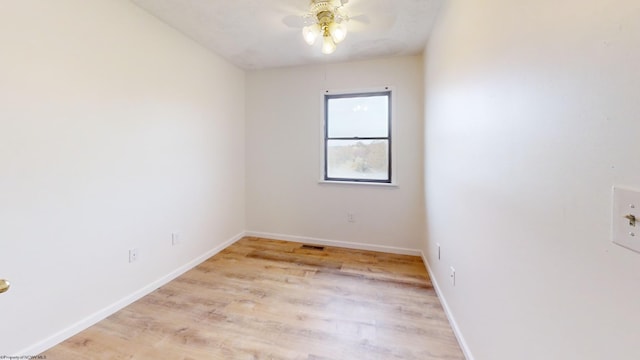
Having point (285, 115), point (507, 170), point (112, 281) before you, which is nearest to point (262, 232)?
point (285, 115)

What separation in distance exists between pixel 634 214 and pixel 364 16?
243 cm

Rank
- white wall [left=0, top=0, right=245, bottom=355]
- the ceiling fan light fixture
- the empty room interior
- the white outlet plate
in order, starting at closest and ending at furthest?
the white outlet plate → the empty room interior → white wall [left=0, top=0, right=245, bottom=355] → the ceiling fan light fixture

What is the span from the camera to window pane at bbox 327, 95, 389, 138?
3.47 m

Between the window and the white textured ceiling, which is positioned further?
the window

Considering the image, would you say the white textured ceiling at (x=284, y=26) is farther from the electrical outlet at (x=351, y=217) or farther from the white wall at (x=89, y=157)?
the electrical outlet at (x=351, y=217)

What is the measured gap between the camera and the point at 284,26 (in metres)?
2.57

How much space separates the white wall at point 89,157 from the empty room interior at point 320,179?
13 millimetres

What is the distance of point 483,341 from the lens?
137cm

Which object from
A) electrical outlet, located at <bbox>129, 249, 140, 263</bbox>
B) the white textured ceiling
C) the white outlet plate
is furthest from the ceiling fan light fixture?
electrical outlet, located at <bbox>129, 249, 140, 263</bbox>

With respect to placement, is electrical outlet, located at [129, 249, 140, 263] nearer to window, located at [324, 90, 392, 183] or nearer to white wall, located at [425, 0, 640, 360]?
window, located at [324, 90, 392, 183]

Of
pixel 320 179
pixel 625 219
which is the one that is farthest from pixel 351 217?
pixel 625 219

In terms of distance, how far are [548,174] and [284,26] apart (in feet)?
8.30

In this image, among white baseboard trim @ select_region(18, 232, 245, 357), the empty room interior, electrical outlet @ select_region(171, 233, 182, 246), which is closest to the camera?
the empty room interior

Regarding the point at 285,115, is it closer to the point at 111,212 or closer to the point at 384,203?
the point at 384,203
